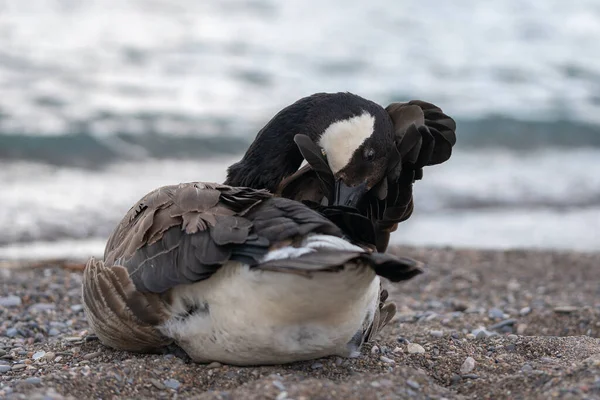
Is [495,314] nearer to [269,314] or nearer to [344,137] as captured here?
[344,137]

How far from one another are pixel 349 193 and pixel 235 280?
139 cm

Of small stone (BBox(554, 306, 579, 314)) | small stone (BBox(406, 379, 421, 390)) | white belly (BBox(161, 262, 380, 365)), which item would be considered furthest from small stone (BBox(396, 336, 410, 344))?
small stone (BBox(554, 306, 579, 314))

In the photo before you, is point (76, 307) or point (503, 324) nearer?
point (503, 324)

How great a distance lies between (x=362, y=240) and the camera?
4.33m

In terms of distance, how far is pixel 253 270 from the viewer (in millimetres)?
3930

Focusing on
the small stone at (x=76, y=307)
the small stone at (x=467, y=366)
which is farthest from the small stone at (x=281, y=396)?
the small stone at (x=76, y=307)

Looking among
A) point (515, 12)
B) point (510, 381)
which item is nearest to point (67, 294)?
point (510, 381)

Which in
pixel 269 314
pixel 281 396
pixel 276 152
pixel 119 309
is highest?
pixel 276 152

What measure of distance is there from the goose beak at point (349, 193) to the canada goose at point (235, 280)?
2.28 feet

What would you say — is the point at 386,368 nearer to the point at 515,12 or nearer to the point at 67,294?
the point at 67,294

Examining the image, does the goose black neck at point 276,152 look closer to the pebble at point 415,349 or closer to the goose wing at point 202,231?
the goose wing at point 202,231

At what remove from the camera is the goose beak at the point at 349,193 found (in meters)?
5.14

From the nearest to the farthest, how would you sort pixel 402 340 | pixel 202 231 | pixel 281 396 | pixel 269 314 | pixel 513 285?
1. pixel 281 396
2. pixel 269 314
3. pixel 202 231
4. pixel 402 340
5. pixel 513 285

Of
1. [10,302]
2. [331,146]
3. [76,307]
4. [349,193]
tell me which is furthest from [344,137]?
[10,302]
